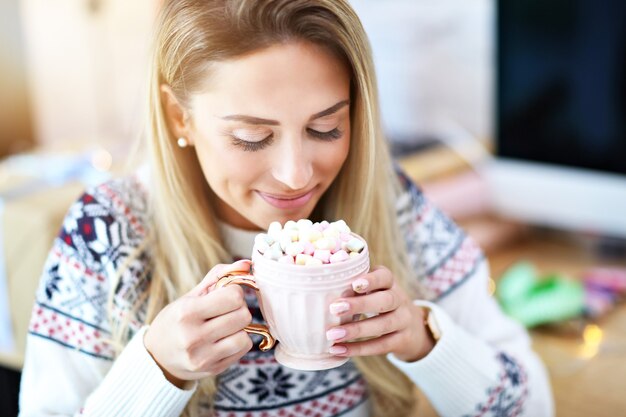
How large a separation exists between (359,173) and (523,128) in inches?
39.3

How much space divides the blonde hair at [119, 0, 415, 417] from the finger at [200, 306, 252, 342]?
0.21 meters

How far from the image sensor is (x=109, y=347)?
3.55 ft

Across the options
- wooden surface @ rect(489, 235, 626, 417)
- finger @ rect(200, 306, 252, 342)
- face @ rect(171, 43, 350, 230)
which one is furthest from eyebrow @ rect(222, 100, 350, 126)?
wooden surface @ rect(489, 235, 626, 417)

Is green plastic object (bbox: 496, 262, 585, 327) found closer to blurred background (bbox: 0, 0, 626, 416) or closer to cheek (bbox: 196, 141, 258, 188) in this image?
blurred background (bbox: 0, 0, 626, 416)

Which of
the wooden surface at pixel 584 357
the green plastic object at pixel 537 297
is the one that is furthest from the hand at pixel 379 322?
the green plastic object at pixel 537 297

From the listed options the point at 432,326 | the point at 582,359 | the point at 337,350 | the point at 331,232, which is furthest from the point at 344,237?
the point at 582,359

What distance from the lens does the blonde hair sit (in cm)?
95

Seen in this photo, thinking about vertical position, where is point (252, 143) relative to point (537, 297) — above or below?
above

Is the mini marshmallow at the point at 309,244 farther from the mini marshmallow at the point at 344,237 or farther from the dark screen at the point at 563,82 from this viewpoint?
the dark screen at the point at 563,82

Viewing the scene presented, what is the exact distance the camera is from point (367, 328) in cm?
92

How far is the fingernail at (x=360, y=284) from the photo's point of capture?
87 cm

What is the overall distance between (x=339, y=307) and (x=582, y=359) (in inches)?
30.5

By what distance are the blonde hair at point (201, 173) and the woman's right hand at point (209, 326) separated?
184mm

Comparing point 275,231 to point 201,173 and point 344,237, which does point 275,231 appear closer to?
point 344,237
